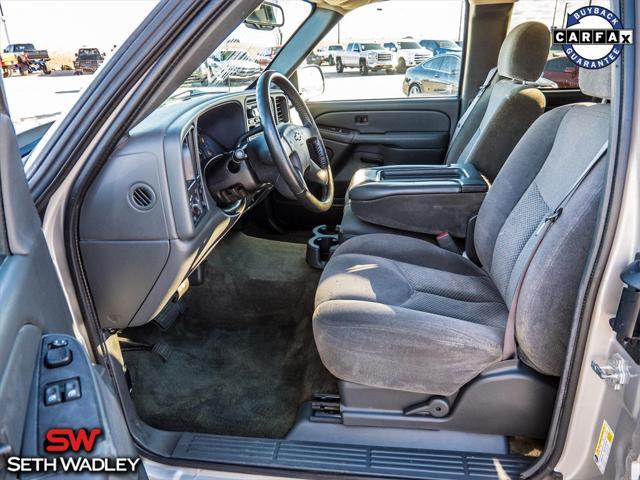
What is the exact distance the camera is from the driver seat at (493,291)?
47.3 inches

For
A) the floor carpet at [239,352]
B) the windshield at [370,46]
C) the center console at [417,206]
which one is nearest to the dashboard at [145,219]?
the floor carpet at [239,352]

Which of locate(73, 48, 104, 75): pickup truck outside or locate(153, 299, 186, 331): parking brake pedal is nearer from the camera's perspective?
locate(73, 48, 104, 75): pickup truck outside

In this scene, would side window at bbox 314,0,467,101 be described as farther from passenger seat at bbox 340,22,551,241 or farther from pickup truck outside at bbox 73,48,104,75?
pickup truck outside at bbox 73,48,104,75

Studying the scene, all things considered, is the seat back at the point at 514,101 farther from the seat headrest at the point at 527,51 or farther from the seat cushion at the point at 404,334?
the seat cushion at the point at 404,334

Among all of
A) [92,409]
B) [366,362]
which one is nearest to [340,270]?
[366,362]

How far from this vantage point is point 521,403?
1336 millimetres

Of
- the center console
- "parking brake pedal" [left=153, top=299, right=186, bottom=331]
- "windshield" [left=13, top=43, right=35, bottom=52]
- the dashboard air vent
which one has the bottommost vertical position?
"parking brake pedal" [left=153, top=299, right=186, bottom=331]

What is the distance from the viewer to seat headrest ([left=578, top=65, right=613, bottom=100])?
1.17m

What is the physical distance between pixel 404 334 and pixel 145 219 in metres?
0.71

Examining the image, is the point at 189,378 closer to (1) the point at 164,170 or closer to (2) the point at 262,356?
(2) the point at 262,356

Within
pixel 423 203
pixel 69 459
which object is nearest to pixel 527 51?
pixel 423 203

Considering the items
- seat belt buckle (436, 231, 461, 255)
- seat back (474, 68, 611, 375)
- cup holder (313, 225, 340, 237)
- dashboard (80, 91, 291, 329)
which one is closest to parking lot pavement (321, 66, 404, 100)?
cup holder (313, 225, 340, 237)

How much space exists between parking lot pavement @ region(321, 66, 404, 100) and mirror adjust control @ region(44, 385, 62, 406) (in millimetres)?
2702

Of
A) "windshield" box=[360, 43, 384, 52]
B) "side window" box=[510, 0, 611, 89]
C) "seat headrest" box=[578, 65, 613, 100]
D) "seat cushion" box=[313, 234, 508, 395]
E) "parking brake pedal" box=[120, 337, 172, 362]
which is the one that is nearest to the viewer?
"seat headrest" box=[578, 65, 613, 100]
